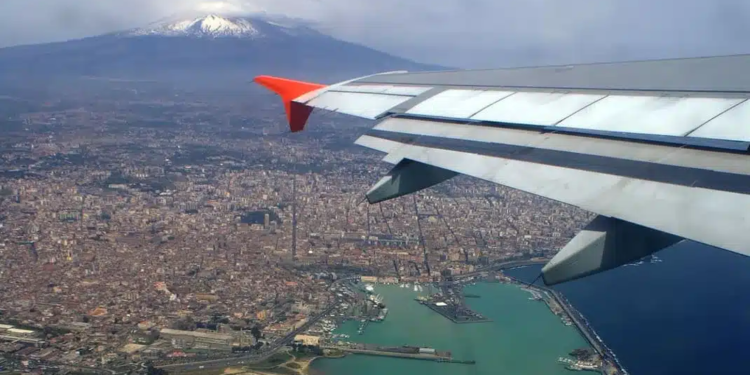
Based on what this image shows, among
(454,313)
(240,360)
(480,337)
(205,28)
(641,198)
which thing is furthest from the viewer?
(205,28)

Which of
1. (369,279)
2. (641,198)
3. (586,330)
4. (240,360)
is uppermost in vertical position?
(641,198)

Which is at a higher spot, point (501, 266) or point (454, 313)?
point (501, 266)

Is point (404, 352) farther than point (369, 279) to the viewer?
No

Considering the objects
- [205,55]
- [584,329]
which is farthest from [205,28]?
[584,329]

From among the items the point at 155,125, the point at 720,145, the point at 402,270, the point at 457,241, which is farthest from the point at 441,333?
the point at 155,125

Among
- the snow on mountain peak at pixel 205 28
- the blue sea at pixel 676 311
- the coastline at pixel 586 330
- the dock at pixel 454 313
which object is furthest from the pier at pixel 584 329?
the snow on mountain peak at pixel 205 28

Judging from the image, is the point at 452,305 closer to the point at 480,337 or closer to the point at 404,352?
the point at 480,337

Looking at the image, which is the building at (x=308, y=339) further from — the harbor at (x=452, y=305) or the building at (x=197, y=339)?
the harbor at (x=452, y=305)
